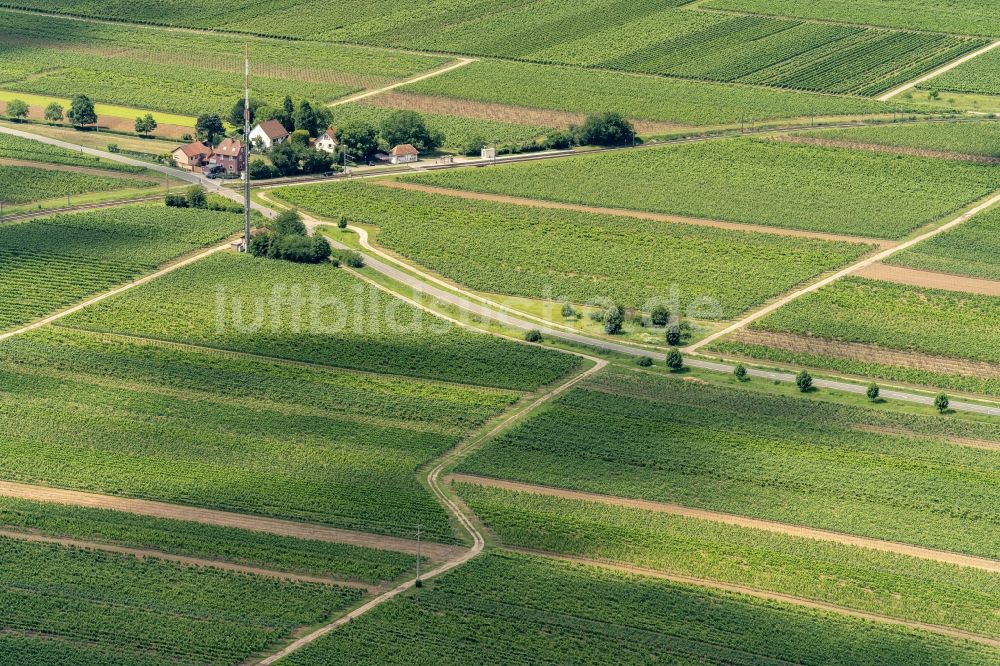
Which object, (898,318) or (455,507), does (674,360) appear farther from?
(455,507)

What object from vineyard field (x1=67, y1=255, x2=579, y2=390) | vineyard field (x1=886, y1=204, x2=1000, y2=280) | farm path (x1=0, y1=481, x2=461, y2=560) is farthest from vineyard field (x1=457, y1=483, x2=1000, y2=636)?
vineyard field (x1=886, y1=204, x2=1000, y2=280)

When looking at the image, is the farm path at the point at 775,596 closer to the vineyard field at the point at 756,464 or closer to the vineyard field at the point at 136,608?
the vineyard field at the point at 756,464

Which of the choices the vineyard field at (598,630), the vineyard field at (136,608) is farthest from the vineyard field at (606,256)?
the vineyard field at (136,608)

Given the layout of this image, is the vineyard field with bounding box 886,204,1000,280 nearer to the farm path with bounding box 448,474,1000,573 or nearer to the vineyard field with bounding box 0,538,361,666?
the farm path with bounding box 448,474,1000,573

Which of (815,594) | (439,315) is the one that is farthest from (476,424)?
(815,594)

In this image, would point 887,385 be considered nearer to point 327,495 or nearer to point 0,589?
point 327,495

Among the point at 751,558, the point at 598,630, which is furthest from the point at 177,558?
the point at 751,558
